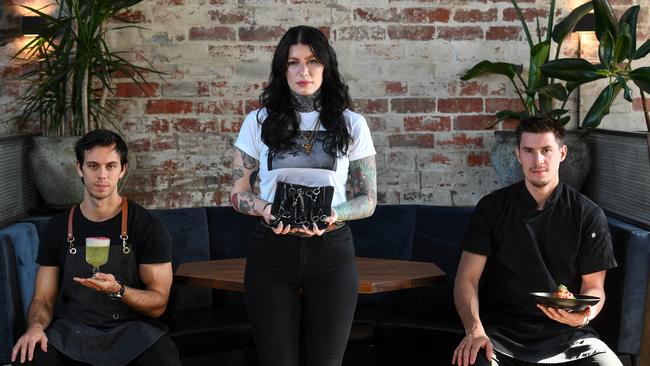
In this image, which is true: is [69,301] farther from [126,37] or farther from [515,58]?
[515,58]

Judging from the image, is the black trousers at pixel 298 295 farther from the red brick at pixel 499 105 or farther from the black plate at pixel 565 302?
the red brick at pixel 499 105

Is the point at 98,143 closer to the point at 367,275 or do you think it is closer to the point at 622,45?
the point at 367,275

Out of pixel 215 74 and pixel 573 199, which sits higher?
pixel 215 74

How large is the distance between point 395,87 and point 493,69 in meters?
0.48

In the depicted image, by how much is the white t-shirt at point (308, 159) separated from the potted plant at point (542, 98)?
1.55m

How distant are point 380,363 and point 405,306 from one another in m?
0.26

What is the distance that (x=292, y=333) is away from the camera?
2.67 m

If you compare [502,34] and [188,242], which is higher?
[502,34]

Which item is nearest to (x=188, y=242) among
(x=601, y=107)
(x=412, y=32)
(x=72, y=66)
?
(x=72, y=66)

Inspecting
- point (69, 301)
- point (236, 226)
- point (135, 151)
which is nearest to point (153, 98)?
point (135, 151)

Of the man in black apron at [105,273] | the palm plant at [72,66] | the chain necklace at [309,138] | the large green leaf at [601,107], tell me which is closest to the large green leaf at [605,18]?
the large green leaf at [601,107]

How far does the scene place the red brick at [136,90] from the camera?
4.41 meters

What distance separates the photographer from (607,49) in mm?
3959

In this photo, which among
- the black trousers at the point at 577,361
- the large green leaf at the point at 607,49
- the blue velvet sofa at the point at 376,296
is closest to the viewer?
the black trousers at the point at 577,361
